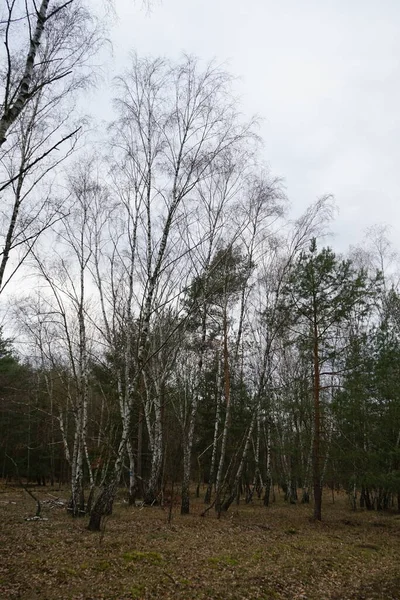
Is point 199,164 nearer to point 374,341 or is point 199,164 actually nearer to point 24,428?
point 374,341

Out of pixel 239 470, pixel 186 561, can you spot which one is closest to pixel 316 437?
pixel 239 470

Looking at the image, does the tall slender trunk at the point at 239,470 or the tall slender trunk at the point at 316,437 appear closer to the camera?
the tall slender trunk at the point at 316,437

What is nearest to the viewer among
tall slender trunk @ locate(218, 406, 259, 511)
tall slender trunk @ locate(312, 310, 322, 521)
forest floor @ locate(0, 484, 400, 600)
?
forest floor @ locate(0, 484, 400, 600)

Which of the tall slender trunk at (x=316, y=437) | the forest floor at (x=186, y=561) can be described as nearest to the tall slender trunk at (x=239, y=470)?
the tall slender trunk at (x=316, y=437)

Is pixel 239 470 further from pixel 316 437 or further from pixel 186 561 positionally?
pixel 186 561

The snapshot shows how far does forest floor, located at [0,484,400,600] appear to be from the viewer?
18.9 feet

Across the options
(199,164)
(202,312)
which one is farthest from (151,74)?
(202,312)

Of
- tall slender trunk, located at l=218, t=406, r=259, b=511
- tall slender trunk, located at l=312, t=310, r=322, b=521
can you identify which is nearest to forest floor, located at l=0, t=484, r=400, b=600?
tall slender trunk, located at l=312, t=310, r=322, b=521

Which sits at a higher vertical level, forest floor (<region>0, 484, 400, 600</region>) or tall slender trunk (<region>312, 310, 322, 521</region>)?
tall slender trunk (<region>312, 310, 322, 521</region>)

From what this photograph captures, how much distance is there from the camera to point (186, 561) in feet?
23.9

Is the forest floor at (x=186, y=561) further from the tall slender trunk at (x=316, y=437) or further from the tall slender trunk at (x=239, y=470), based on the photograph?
the tall slender trunk at (x=239, y=470)

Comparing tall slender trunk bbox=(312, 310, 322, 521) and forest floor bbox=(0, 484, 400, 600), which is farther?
tall slender trunk bbox=(312, 310, 322, 521)

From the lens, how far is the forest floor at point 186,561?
5773 mm

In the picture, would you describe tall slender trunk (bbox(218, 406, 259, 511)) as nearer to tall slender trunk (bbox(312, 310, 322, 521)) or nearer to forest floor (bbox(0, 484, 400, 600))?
tall slender trunk (bbox(312, 310, 322, 521))
